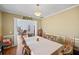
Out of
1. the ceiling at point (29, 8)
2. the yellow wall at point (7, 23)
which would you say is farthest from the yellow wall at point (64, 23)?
the yellow wall at point (7, 23)

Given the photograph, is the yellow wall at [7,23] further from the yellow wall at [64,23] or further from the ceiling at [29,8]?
the yellow wall at [64,23]

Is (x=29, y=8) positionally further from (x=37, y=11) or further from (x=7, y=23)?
(x=7, y=23)

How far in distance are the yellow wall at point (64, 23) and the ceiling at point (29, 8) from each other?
9 centimetres

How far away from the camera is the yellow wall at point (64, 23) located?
1.98 m

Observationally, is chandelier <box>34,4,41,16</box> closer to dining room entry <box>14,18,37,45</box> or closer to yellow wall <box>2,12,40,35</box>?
dining room entry <box>14,18,37,45</box>

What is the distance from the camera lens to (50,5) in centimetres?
198

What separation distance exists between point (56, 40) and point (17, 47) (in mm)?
653

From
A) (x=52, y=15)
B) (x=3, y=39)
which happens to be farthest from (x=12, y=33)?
(x=52, y=15)

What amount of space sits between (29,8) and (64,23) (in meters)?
0.63

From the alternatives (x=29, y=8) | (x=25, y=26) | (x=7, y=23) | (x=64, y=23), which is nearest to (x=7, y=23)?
(x=7, y=23)

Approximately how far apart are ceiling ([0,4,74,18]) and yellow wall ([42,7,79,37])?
92 millimetres

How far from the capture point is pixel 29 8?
1.99m

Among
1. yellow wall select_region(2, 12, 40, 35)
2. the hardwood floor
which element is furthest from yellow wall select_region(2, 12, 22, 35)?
the hardwood floor
